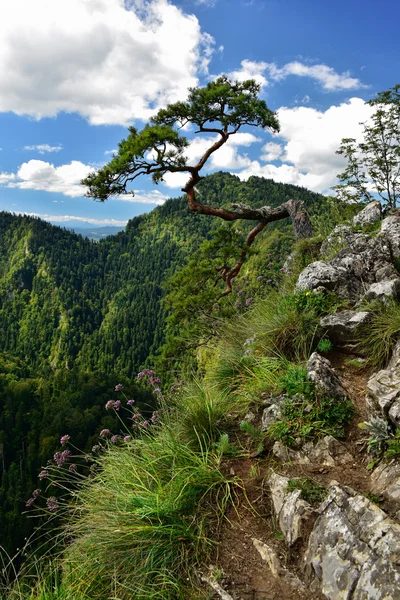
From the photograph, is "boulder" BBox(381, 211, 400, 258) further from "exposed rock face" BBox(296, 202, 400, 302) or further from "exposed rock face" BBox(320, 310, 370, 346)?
"exposed rock face" BBox(320, 310, 370, 346)

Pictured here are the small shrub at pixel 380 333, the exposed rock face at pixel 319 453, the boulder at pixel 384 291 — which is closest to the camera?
the exposed rock face at pixel 319 453

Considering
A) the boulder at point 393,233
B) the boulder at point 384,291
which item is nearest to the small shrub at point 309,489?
the boulder at point 384,291

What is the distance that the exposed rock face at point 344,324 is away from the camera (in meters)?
4.89

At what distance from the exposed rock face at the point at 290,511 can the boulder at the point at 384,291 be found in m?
3.15

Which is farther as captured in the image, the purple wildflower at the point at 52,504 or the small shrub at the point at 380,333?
the small shrub at the point at 380,333

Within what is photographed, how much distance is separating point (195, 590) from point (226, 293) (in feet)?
29.2

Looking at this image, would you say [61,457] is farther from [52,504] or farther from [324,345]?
[324,345]

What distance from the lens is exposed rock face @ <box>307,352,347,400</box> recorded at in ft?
13.1

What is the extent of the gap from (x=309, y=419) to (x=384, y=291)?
2.47m

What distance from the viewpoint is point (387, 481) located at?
9.25 ft

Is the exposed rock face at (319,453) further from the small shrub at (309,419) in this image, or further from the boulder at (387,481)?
the boulder at (387,481)

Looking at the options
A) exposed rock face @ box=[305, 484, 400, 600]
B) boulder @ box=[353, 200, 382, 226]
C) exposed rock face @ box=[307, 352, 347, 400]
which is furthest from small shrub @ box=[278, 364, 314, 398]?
boulder @ box=[353, 200, 382, 226]

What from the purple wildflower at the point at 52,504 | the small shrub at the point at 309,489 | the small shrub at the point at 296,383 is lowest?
the purple wildflower at the point at 52,504

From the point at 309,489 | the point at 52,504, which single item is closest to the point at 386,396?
the point at 309,489
